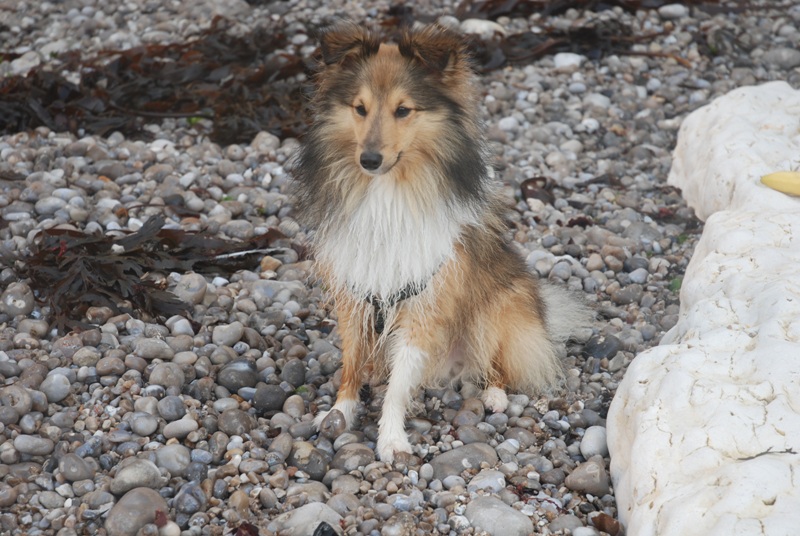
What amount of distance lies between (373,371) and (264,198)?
1896mm

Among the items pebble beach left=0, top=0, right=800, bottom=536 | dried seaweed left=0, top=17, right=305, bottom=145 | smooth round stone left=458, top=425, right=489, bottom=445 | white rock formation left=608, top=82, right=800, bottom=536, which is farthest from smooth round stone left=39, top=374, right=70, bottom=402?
dried seaweed left=0, top=17, right=305, bottom=145

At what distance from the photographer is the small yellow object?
4285mm

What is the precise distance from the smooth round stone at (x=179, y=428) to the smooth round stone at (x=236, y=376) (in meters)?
0.40

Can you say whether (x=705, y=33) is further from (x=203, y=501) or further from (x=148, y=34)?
(x=203, y=501)

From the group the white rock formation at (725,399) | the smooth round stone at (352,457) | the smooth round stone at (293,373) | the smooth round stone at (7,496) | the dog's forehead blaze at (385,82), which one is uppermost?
the dog's forehead blaze at (385,82)

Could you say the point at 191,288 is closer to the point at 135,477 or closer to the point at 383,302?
the point at 383,302

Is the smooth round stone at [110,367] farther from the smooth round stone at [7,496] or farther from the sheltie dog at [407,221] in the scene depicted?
the sheltie dog at [407,221]

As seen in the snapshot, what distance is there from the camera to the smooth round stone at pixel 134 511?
3.07 m

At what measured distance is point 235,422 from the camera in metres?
3.74

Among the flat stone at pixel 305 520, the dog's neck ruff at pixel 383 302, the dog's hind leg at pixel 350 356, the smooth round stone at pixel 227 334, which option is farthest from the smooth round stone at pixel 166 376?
the flat stone at pixel 305 520

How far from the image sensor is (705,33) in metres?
7.77

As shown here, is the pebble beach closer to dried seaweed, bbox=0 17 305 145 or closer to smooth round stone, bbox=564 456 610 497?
smooth round stone, bbox=564 456 610 497

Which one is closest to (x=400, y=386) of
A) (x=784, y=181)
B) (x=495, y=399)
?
(x=495, y=399)

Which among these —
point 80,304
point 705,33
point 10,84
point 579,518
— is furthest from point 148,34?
point 579,518
